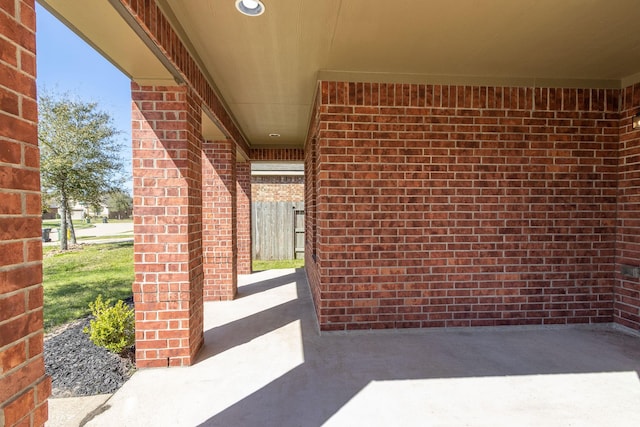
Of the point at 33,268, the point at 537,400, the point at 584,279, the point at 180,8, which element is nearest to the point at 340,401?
the point at 537,400

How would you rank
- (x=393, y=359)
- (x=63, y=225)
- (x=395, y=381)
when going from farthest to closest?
(x=63, y=225)
(x=393, y=359)
(x=395, y=381)

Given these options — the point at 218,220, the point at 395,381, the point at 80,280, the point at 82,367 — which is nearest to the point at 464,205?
the point at 395,381

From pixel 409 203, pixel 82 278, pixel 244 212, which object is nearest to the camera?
pixel 409 203

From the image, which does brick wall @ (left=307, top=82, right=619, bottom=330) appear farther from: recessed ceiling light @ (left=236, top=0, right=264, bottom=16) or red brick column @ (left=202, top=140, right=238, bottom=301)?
red brick column @ (left=202, top=140, right=238, bottom=301)

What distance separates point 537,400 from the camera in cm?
230

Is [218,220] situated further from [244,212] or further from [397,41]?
[397,41]

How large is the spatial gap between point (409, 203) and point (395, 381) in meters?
1.95

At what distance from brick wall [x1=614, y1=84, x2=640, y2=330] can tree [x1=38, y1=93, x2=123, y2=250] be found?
1466cm

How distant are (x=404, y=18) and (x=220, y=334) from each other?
12.5ft

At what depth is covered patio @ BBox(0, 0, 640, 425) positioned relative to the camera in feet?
7.67

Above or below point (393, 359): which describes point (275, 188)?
above

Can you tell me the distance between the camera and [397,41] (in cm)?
277

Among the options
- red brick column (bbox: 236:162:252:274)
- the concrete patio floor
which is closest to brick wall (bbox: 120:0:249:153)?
the concrete patio floor

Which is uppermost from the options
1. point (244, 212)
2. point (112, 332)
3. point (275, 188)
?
point (275, 188)
